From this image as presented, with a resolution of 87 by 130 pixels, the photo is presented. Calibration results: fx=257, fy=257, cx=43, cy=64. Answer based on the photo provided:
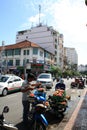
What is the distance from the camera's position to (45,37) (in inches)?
3428

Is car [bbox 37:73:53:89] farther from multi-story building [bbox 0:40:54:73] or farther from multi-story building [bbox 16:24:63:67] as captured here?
multi-story building [bbox 16:24:63:67]

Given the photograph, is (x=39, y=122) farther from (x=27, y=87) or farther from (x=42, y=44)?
(x=42, y=44)

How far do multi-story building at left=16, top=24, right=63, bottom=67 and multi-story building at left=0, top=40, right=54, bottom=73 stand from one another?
42.7 ft

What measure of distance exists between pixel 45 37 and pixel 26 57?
21.3 m

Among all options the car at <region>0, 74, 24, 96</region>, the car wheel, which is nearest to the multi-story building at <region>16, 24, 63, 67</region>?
the car at <region>0, 74, 24, 96</region>

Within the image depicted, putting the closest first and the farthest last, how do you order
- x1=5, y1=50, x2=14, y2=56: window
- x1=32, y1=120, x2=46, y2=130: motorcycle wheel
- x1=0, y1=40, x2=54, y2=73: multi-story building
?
x1=32, y1=120, x2=46, y2=130: motorcycle wheel, x1=0, y1=40, x2=54, y2=73: multi-story building, x1=5, y1=50, x2=14, y2=56: window

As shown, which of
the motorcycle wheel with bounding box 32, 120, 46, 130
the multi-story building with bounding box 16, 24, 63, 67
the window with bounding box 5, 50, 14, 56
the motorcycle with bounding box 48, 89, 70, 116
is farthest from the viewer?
the multi-story building with bounding box 16, 24, 63, 67

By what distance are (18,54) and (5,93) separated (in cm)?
5174

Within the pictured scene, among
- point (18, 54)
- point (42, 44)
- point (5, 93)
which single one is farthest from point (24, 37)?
point (5, 93)

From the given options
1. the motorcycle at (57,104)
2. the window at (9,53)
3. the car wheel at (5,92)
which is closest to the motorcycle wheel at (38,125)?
the motorcycle at (57,104)

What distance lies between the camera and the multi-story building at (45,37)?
86.5m

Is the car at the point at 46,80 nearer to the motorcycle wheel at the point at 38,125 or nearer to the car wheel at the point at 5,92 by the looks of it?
the car wheel at the point at 5,92

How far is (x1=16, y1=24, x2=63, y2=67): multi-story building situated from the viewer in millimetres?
86500

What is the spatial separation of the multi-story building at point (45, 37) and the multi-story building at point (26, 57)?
1300cm
